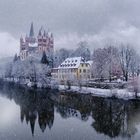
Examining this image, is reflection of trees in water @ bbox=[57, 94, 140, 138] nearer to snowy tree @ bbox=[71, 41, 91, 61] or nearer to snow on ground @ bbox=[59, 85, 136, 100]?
snow on ground @ bbox=[59, 85, 136, 100]

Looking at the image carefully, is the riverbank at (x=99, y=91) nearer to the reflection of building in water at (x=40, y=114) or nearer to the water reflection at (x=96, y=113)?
the water reflection at (x=96, y=113)

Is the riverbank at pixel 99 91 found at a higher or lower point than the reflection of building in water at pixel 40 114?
higher

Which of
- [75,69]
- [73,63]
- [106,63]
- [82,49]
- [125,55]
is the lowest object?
[75,69]

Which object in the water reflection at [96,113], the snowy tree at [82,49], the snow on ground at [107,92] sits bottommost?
the water reflection at [96,113]

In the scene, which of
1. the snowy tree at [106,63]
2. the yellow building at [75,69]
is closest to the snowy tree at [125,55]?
the snowy tree at [106,63]

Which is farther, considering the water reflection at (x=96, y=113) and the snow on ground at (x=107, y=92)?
the snow on ground at (x=107, y=92)

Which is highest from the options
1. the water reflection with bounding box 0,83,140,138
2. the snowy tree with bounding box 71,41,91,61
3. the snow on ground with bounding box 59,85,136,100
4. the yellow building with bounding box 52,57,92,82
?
the snowy tree with bounding box 71,41,91,61

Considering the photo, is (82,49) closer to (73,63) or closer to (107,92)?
(73,63)

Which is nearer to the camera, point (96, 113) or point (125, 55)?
point (96, 113)

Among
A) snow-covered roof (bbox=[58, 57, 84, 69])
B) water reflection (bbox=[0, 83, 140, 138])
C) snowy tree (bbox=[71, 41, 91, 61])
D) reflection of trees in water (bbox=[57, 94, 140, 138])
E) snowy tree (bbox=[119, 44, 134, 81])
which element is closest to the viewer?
reflection of trees in water (bbox=[57, 94, 140, 138])

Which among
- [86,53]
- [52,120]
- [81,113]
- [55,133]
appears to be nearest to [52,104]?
[81,113]

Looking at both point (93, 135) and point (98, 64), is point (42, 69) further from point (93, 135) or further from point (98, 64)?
point (93, 135)

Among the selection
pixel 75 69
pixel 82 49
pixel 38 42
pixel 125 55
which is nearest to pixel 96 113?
pixel 125 55

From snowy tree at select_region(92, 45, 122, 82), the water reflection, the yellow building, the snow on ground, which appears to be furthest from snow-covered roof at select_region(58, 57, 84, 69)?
the water reflection
